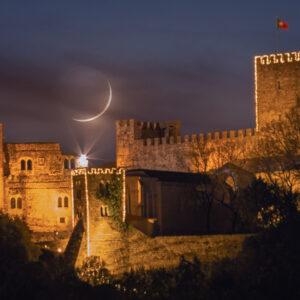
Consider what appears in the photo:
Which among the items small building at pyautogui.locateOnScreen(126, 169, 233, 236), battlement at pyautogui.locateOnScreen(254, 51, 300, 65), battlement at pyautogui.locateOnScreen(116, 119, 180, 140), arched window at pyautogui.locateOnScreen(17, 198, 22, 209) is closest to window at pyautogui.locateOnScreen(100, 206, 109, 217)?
small building at pyautogui.locateOnScreen(126, 169, 233, 236)

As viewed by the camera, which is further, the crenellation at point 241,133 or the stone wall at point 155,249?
the crenellation at point 241,133

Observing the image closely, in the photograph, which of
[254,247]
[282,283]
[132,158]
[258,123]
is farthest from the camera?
[132,158]

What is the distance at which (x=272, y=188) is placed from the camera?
36688 millimetres

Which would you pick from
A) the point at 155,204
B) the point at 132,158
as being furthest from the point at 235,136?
the point at 155,204

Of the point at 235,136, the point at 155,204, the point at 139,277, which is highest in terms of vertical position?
the point at 235,136

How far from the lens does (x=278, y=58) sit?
48500 mm

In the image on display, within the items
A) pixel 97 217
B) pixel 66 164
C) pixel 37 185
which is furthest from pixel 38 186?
pixel 97 217

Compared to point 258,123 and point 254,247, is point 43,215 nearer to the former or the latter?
point 258,123

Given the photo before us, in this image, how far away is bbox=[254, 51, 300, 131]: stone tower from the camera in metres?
47.8

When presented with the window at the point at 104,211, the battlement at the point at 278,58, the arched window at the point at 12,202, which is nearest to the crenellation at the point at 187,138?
the battlement at the point at 278,58

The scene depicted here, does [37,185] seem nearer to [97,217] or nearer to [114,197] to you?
[97,217]

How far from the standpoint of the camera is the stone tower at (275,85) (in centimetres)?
4778

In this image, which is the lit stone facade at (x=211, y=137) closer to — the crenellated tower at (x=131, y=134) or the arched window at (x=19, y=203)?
the crenellated tower at (x=131, y=134)

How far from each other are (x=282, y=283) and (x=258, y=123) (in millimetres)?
19129
